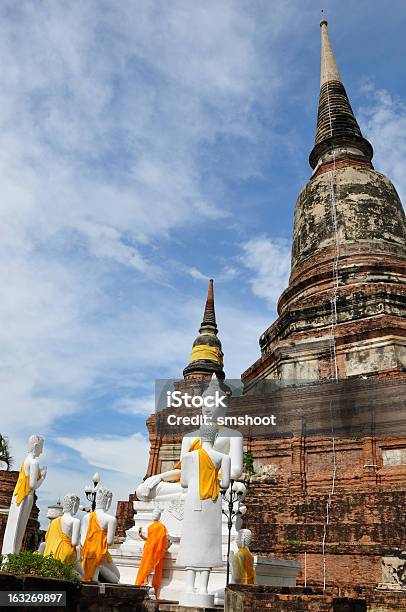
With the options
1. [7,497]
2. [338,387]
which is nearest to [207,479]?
[338,387]

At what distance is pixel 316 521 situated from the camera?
1105cm

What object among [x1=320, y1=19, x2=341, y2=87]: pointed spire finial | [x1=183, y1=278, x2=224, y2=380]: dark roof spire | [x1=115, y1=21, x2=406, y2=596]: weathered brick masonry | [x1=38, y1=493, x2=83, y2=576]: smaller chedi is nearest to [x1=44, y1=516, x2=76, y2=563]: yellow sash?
[x1=38, y1=493, x2=83, y2=576]: smaller chedi

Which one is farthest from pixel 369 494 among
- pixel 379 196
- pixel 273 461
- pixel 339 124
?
pixel 339 124

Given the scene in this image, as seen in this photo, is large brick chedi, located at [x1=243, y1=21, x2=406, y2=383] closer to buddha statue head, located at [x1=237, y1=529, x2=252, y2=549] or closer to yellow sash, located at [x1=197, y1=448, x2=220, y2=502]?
buddha statue head, located at [x1=237, y1=529, x2=252, y2=549]

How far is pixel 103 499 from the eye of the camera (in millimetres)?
7742

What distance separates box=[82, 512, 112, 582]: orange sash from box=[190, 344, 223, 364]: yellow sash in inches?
832

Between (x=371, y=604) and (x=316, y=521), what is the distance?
270cm

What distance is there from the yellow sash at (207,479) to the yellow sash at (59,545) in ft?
6.07

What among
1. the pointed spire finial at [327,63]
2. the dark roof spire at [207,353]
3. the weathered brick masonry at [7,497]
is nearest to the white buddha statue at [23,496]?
the weathered brick masonry at [7,497]

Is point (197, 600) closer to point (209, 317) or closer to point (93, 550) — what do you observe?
point (93, 550)

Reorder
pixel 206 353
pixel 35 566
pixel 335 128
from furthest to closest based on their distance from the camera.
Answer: pixel 206 353, pixel 335 128, pixel 35 566

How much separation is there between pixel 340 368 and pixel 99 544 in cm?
1102

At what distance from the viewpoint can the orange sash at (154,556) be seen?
766cm

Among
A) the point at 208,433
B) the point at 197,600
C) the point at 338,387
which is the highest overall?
the point at 338,387
